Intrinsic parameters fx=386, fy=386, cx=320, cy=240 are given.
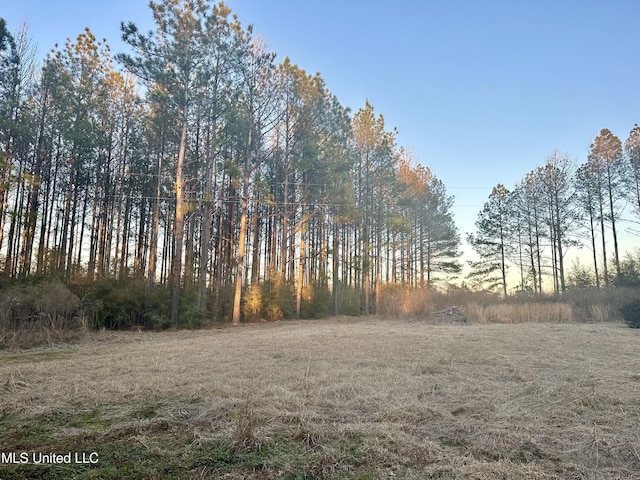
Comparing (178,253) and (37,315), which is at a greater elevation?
(178,253)

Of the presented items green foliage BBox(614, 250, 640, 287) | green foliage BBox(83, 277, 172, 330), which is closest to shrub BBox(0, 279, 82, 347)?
green foliage BBox(83, 277, 172, 330)

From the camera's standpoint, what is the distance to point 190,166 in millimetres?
18125

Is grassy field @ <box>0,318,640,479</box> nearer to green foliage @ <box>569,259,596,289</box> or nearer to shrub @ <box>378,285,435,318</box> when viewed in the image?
shrub @ <box>378,285,435,318</box>

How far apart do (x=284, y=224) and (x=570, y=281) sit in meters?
18.7

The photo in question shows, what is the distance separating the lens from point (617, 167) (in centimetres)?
2180

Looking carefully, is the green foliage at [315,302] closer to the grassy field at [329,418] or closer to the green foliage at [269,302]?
the green foliage at [269,302]

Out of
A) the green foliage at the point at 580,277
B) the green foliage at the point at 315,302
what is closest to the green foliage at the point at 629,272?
the green foliage at the point at 580,277

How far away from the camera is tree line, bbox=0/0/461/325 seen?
14.0 meters

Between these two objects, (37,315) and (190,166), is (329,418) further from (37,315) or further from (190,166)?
(190,166)

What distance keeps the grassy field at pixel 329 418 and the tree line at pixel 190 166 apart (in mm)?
9792

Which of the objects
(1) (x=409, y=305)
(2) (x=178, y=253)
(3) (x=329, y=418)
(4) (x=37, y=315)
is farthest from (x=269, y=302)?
(3) (x=329, y=418)
